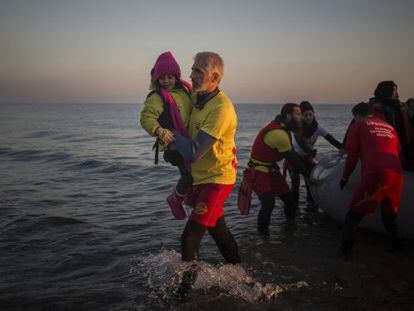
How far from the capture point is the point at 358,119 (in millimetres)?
5195

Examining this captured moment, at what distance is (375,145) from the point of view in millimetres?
4734

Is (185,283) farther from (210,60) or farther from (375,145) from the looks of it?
(375,145)

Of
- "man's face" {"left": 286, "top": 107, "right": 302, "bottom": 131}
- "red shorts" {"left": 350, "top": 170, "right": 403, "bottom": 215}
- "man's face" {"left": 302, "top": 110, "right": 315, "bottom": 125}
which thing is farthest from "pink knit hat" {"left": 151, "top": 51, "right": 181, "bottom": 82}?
"man's face" {"left": 302, "top": 110, "right": 315, "bottom": 125}

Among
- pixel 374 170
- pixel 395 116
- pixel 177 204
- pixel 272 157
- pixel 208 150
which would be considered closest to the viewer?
pixel 208 150

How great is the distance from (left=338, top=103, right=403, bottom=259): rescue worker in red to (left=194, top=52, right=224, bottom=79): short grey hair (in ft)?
7.57

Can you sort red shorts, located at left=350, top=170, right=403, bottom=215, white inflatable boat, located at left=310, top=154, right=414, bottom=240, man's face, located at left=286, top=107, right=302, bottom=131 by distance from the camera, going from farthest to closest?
man's face, located at left=286, top=107, right=302, bottom=131 → white inflatable boat, located at left=310, top=154, right=414, bottom=240 → red shorts, located at left=350, top=170, right=403, bottom=215

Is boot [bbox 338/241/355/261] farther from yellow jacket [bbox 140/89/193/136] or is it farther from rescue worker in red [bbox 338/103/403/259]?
yellow jacket [bbox 140/89/193/136]

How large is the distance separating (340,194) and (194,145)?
12.1ft

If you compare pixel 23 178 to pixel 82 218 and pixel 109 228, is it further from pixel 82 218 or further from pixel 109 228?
pixel 109 228

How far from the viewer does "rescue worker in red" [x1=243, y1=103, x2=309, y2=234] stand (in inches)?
237

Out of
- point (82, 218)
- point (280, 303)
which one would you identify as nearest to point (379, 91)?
point (280, 303)

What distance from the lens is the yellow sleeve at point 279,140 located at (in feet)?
19.6

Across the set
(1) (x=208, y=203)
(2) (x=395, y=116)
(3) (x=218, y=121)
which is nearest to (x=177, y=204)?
(1) (x=208, y=203)

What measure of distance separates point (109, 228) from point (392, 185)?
4.50 metres
